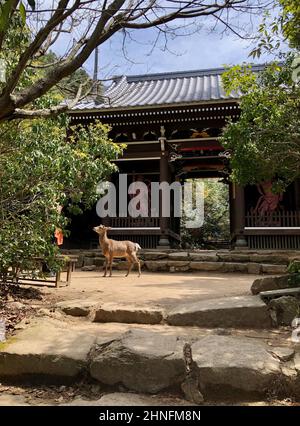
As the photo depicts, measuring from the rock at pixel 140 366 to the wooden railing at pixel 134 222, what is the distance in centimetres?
830

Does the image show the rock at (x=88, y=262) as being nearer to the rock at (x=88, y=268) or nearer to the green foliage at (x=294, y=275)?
the rock at (x=88, y=268)

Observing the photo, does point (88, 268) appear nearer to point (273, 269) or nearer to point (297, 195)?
point (273, 269)

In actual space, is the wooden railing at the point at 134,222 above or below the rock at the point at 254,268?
above

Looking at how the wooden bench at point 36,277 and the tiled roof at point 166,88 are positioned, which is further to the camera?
the tiled roof at point 166,88

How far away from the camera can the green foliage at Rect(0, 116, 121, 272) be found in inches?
170

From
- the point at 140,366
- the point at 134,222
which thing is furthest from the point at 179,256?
the point at 140,366

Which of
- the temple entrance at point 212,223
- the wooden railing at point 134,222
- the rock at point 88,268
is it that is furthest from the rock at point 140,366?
the temple entrance at point 212,223

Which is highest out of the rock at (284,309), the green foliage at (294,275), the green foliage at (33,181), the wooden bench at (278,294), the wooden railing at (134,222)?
the green foliage at (33,181)

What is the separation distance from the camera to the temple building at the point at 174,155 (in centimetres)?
1003

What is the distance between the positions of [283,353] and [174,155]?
923cm

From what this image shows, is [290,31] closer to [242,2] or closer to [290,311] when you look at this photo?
[242,2]
